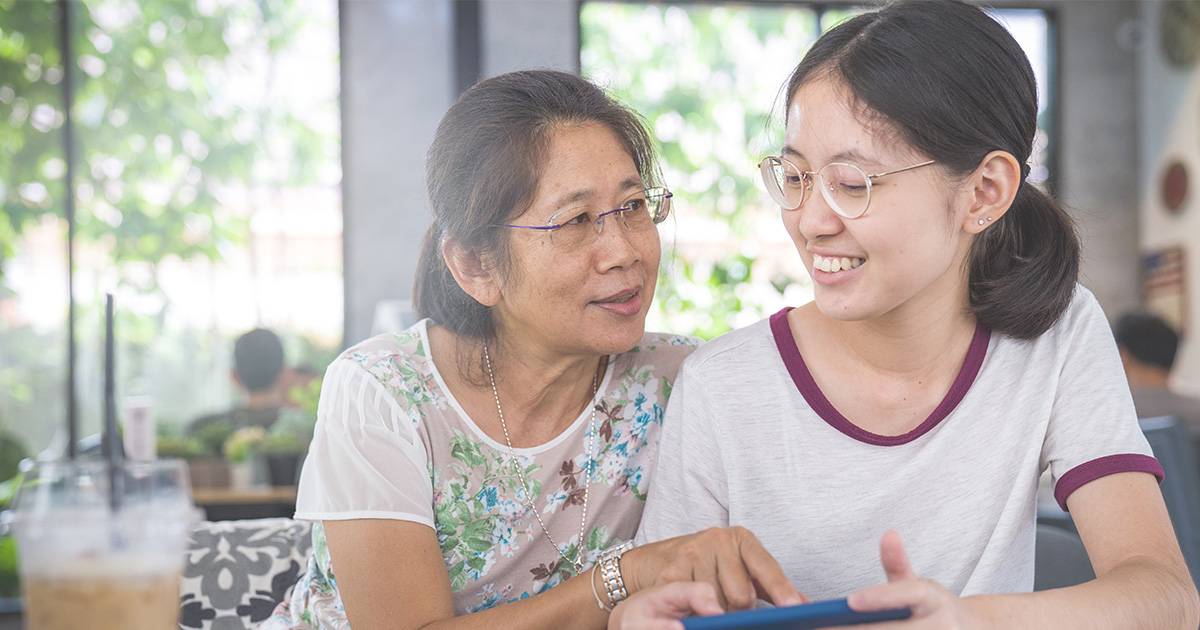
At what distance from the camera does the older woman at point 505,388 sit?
1303mm

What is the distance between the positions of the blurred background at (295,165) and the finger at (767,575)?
3893 millimetres

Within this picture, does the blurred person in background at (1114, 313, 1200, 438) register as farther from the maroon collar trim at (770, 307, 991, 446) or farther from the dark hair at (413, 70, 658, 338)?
the dark hair at (413, 70, 658, 338)

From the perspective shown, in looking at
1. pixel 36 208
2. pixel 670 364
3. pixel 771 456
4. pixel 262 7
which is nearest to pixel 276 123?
pixel 262 7

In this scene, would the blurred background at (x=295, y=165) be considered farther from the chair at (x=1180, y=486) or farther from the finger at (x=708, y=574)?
the finger at (x=708, y=574)

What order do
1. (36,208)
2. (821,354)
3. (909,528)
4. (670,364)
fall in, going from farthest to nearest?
(36,208)
(670,364)
(821,354)
(909,528)

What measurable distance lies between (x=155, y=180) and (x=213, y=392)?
1062 mm

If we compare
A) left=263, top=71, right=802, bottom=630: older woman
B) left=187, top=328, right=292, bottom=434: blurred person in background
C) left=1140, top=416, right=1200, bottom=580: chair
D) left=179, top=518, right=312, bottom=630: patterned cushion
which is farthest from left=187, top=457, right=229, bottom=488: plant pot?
left=1140, top=416, right=1200, bottom=580: chair

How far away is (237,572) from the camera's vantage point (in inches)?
60.3

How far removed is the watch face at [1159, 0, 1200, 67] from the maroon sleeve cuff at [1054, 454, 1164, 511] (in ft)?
14.8

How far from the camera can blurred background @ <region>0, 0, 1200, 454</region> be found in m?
4.80

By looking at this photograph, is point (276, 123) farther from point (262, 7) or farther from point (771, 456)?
point (771, 456)

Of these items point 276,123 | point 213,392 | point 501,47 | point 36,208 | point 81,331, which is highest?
point 501,47

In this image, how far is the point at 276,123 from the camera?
5.04m

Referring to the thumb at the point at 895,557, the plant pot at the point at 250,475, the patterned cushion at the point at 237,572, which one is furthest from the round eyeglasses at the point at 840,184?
the plant pot at the point at 250,475
